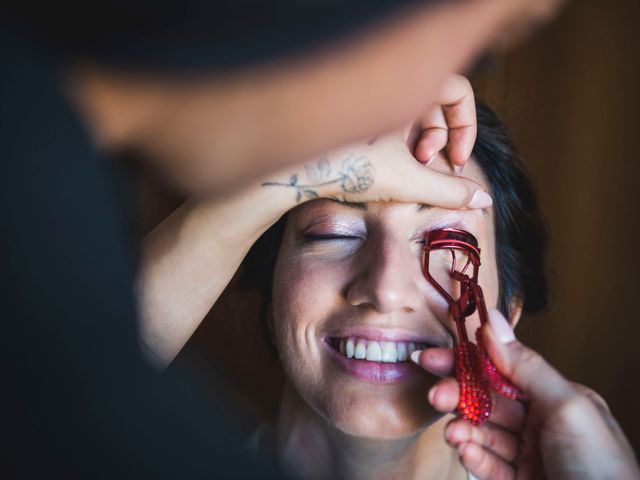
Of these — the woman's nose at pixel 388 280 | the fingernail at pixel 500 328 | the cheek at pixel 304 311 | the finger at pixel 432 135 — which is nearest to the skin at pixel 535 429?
the fingernail at pixel 500 328

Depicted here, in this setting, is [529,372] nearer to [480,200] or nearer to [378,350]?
[378,350]

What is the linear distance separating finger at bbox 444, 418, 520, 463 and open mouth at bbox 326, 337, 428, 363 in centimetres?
18

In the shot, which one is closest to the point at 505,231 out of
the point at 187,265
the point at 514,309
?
the point at 514,309

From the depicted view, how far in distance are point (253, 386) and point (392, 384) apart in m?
1.23

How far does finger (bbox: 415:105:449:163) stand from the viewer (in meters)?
1.31

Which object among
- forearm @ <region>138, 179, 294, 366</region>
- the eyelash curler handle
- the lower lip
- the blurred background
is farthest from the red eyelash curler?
the blurred background

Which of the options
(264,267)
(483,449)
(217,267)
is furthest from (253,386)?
(483,449)

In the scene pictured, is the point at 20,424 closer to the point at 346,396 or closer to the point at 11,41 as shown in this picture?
the point at 11,41

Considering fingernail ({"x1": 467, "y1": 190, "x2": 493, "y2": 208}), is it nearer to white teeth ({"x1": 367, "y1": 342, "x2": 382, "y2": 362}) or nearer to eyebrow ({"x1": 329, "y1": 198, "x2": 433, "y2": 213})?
eyebrow ({"x1": 329, "y1": 198, "x2": 433, "y2": 213})

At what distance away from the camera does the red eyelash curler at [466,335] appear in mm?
1059

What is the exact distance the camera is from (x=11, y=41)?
0.60m

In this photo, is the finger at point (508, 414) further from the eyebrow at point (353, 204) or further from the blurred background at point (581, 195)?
the blurred background at point (581, 195)

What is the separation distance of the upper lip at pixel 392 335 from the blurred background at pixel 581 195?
1.05 meters

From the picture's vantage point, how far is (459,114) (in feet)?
4.30
